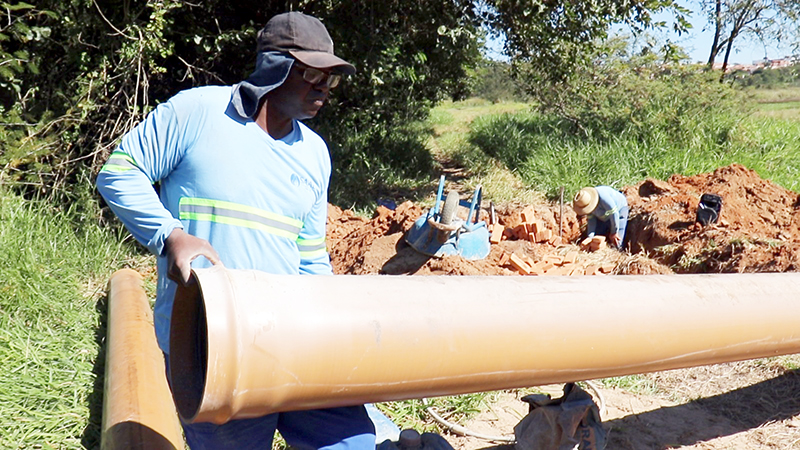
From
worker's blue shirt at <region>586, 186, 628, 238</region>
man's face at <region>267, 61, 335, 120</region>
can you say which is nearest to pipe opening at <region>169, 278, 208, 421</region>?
man's face at <region>267, 61, 335, 120</region>

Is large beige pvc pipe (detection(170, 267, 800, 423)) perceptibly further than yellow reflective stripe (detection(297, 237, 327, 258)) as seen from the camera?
No

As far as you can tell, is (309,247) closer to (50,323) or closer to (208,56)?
(50,323)

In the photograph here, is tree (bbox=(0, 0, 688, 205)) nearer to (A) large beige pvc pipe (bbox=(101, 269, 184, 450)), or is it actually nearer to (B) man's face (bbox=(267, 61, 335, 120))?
(A) large beige pvc pipe (bbox=(101, 269, 184, 450))

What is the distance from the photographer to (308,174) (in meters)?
2.26

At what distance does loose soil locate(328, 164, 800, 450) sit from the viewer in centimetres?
358

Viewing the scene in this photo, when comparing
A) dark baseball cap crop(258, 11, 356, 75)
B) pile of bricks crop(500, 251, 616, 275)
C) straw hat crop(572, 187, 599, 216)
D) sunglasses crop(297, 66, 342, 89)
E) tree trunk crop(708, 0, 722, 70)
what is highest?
tree trunk crop(708, 0, 722, 70)

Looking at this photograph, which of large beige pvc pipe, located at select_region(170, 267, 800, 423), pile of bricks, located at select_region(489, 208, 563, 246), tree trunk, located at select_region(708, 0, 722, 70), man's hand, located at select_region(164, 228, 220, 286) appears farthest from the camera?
tree trunk, located at select_region(708, 0, 722, 70)

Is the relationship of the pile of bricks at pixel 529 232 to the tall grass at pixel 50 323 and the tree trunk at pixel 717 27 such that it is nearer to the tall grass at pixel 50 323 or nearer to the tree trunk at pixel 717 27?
the tall grass at pixel 50 323

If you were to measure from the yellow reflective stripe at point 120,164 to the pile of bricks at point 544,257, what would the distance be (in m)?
4.48

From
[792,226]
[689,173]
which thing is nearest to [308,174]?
[792,226]

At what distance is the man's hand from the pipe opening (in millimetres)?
56

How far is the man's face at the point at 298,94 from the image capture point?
2.15m

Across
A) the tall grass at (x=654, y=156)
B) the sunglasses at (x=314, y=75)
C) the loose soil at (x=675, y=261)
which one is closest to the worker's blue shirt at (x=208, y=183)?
the sunglasses at (x=314, y=75)

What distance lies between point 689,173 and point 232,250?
26.0ft
